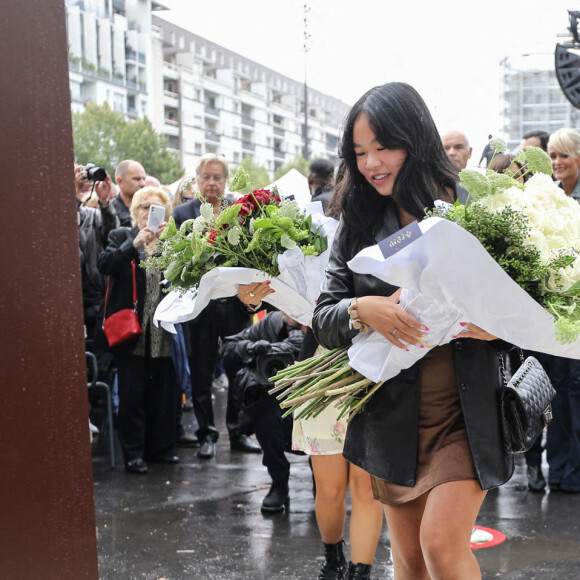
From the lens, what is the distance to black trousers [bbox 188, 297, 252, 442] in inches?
314

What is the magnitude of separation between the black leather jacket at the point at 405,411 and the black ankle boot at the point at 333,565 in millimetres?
1415

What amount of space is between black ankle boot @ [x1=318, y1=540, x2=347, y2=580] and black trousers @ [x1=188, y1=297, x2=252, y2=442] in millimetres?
3554

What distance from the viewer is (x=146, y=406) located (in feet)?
26.2

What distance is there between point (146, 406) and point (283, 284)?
4.18m

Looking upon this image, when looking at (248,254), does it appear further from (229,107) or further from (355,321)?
(229,107)

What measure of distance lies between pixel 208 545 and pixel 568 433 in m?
2.80

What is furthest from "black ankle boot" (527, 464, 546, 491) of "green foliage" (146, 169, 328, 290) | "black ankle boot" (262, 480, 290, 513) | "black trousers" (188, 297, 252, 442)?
"green foliage" (146, 169, 328, 290)

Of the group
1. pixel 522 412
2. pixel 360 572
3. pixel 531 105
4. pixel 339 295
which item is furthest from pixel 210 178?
pixel 531 105

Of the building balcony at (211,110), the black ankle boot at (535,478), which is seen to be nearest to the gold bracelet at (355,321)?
the black ankle boot at (535,478)

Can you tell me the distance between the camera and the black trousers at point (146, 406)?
768cm

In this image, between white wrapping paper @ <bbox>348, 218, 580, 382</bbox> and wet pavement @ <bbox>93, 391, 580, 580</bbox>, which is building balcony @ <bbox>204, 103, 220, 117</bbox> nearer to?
wet pavement @ <bbox>93, 391, 580, 580</bbox>

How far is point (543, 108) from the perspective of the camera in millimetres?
91188

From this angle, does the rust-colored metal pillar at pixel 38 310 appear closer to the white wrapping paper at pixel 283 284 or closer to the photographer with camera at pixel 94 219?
the white wrapping paper at pixel 283 284

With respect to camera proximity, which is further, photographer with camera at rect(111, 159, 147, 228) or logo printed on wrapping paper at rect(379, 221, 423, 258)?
photographer with camera at rect(111, 159, 147, 228)
